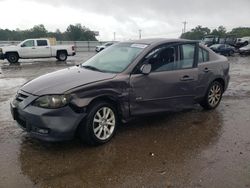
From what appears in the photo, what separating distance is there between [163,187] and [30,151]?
208 cm

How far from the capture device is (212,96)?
21.8ft

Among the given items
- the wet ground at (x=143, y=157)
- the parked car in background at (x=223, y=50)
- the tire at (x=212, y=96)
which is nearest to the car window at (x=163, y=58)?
the wet ground at (x=143, y=157)

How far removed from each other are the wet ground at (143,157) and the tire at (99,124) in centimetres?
15

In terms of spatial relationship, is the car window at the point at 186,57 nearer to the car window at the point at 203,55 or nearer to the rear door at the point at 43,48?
the car window at the point at 203,55

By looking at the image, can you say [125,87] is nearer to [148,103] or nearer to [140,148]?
[148,103]

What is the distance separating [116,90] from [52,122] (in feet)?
3.70

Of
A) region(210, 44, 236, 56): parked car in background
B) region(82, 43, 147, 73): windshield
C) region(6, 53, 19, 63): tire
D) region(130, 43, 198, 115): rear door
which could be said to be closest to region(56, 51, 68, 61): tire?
region(6, 53, 19, 63): tire

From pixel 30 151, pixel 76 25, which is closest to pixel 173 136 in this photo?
pixel 30 151

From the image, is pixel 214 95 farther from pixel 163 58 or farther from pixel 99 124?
pixel 99 124

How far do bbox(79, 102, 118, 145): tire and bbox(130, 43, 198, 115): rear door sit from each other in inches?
16.4

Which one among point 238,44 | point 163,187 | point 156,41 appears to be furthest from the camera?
point 238,44

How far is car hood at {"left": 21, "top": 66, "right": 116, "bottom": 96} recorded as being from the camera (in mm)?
4383

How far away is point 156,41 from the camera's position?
5.58 metres

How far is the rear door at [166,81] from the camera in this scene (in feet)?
16.6
